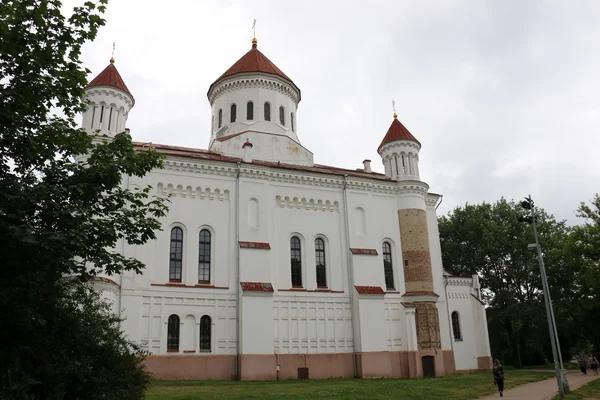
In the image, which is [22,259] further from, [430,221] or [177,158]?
[430,221]

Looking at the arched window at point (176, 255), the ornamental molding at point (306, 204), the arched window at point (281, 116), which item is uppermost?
the arched window at point (281, 116)

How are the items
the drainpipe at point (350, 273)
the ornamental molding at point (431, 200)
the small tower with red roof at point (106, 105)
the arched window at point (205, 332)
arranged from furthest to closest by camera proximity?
the ornamental molding at point (431, 200)
the drainpipe at point (350, 273)
the small tower with red roof at point (106, 105)
the arched window at point (205, 332)

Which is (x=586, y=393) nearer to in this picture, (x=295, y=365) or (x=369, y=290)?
(x=369, y=290)

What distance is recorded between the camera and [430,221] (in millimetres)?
34844

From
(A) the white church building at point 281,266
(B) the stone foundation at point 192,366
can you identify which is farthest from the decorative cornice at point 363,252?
(B) the stone foundation at point 192,366

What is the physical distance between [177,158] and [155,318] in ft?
29.9

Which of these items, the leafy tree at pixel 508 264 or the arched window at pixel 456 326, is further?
the leafy tree at pixel 508 264

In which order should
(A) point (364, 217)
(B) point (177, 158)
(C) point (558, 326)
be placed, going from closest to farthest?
(B) point (177, 158)
(A) point (364, 217)
(C) point (558, 326)

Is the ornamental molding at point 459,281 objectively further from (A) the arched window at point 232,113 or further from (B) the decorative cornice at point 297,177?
(A) the arched window at point 232,113

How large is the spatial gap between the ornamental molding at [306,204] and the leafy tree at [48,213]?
18984 mm

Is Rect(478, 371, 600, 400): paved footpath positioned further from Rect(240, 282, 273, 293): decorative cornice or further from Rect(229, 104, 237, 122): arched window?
Rect(229, 104, 237, 122): arched window

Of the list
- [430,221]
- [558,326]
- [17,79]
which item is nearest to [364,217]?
[430,221]

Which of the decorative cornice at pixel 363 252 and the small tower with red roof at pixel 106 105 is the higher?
the small tower with red roof at pixel 106 105

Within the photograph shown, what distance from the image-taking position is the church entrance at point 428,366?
29484 mm
